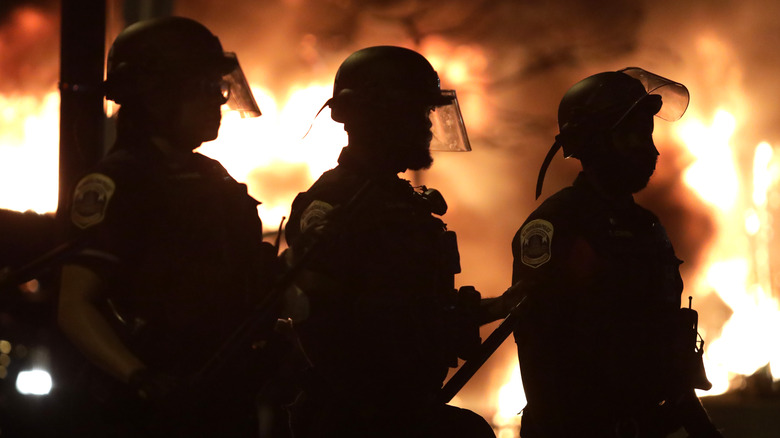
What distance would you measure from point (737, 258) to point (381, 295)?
14.2 m

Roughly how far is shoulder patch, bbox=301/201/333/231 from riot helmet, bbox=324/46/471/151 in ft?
1.44

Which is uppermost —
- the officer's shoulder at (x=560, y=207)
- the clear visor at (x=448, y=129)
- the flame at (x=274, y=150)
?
the flame at (x=274, y=150)

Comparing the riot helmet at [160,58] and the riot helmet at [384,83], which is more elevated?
the riot helmet at [384,83]

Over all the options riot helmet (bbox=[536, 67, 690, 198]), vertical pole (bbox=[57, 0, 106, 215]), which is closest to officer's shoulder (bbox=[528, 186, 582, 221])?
riot helmet (bbox=[536, 67, 690, 198])

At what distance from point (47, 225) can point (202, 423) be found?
150 centimetres

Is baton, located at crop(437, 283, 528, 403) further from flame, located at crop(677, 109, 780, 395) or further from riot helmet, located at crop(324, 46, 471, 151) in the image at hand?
flame, located at crop(677, 109, 780, 395)

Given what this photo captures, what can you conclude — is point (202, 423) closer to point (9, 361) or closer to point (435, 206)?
point (435, 206)

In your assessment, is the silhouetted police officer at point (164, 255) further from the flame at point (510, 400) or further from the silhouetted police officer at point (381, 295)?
the flame at point (510, 400)

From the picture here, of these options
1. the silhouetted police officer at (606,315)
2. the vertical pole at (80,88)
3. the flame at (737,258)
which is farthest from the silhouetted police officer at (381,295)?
the flame at (737,258)

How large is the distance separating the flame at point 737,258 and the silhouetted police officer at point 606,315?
39.4 feet

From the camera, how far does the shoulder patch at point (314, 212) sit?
3426 millimetres

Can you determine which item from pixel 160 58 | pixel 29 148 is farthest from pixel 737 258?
pixel 160 58

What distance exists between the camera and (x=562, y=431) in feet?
12.5

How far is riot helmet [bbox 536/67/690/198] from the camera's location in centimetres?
414
